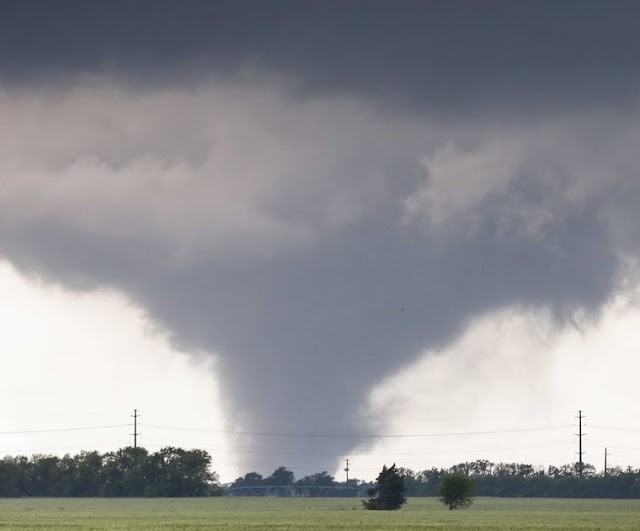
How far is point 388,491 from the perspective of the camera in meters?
170

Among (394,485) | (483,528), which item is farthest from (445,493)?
(483,528)

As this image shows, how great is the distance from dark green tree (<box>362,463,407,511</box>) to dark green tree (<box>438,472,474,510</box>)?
874 centimetres

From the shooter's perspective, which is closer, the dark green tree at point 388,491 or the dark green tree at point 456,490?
the dark green tree at point 388,491

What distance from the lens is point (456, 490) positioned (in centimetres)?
17638

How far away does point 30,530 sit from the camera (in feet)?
323

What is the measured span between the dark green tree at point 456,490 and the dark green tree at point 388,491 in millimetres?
8745

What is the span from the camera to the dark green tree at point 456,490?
17675 centimetres

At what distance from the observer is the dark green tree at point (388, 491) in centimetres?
16900

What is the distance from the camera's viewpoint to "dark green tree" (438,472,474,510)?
17675cm

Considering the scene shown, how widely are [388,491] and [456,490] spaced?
12.0 meters

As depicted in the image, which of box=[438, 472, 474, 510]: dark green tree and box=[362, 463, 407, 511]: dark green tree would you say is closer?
box=[362, 463, 407, 511]: dark green tree

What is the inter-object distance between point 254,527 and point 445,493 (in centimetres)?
7656

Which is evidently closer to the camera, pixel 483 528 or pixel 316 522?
pixel 483 528

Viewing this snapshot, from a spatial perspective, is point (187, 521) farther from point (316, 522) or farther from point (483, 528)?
point (483, 528)
